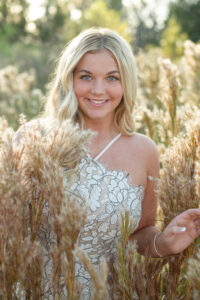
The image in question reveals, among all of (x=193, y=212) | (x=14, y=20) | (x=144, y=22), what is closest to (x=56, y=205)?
(x=193, y=212)

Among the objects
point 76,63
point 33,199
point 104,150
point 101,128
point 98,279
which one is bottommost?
point 98,279

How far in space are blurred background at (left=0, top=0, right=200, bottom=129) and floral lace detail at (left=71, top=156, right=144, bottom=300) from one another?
10.00m

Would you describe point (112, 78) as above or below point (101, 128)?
above

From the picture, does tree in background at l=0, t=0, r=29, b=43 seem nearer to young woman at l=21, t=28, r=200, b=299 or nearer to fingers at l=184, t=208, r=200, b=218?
young woman at l=21, t=28, r=200, b=299

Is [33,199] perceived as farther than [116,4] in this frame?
No

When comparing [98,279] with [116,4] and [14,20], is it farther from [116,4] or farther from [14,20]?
[116,4]

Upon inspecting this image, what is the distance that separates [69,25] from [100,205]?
61.4 ft

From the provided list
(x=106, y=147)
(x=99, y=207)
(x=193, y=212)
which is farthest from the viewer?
(x=106, y=147)

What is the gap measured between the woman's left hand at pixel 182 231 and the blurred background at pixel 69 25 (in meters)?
10.6

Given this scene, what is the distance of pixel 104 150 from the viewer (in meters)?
2.29

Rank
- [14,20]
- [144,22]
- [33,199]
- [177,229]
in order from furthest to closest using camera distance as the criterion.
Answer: [144,22]
[14,20]
[177,229]
[33,199]

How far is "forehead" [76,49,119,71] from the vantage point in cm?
215

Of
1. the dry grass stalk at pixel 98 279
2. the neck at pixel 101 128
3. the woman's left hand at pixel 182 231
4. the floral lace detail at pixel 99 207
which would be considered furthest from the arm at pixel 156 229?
the dry grass stalk at pixel 98 279

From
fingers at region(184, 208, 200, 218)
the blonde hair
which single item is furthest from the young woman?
fingers at region(184, 208, 200, 218)
